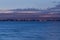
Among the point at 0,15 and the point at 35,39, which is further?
the point at 0,15

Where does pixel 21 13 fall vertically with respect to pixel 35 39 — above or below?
above

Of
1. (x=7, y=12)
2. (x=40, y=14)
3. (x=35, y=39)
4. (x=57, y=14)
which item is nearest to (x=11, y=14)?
(x=7, y=12)

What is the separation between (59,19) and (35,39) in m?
6.62

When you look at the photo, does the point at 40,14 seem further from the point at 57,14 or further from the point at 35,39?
the point at 35,39

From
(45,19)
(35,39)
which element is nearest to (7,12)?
(45,19)

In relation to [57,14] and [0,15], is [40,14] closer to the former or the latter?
[57,14]

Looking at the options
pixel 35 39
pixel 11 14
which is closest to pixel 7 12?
pixel 11 14

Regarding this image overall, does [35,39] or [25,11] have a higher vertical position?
[25,11]

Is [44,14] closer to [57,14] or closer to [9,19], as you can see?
[57,14]

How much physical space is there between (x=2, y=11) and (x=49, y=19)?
6.97 feet

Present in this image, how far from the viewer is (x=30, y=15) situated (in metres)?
12.2

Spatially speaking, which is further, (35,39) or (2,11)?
(2,11)

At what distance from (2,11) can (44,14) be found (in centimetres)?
191

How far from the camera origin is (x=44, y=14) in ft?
40.2
